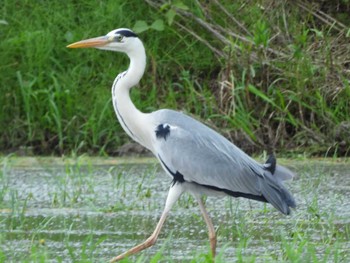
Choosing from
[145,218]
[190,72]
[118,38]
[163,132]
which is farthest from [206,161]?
[190,72]

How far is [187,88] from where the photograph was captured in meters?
8.69

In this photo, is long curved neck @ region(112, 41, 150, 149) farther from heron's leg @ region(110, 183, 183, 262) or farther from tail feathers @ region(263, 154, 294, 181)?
tail feathers @ region(263, 154, 294, 181)

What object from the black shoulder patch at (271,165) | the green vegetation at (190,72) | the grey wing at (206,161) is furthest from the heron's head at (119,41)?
the green vegetation at (190,72)

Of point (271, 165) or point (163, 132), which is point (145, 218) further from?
point (271, 165)

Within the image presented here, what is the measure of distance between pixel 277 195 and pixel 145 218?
3.48ft

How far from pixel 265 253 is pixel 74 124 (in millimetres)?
3560

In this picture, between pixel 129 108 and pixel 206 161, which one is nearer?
pixel 206 161

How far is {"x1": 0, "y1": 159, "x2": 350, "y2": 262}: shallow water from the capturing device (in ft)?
17.6

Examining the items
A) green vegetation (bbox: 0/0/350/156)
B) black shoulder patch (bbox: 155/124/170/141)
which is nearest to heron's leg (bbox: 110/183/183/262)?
black shoulder patch (bbox: 155/124/170/141)

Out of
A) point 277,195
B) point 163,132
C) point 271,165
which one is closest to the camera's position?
point 277,195

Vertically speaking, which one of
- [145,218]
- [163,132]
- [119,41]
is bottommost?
[145,218]

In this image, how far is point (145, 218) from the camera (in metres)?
6.34

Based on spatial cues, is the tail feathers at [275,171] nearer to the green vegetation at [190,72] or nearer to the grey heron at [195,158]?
the grey heron at [195,158]

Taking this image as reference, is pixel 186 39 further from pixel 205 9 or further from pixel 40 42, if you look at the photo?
pixel 40 42
